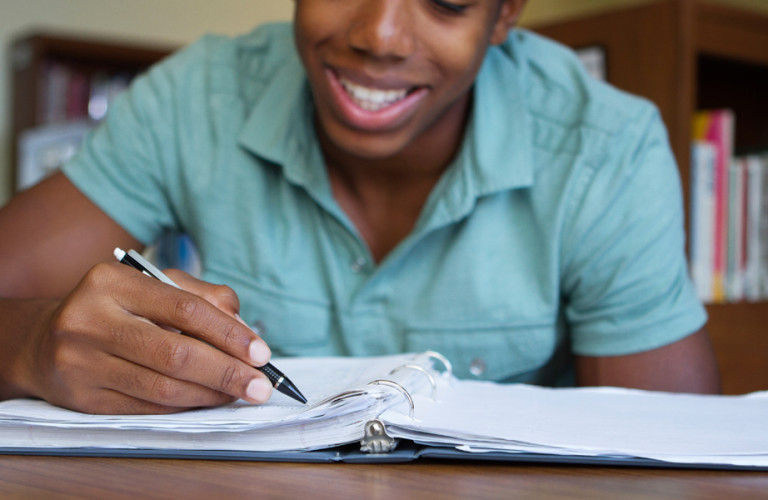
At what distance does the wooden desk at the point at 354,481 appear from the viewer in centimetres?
46

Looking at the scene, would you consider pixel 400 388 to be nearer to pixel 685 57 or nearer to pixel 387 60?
pixel 387 60

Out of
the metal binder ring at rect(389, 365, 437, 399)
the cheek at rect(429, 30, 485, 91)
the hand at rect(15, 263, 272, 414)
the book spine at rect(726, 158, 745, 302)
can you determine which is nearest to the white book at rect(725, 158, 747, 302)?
the book spine at rect(726, 158, 745, 302)

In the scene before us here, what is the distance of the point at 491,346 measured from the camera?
1010 mm

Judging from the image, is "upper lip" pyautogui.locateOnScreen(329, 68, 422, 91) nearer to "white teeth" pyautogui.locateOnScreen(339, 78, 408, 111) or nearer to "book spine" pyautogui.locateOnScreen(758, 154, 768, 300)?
"white teeth" pyautogui.locateOnScreen(339, 78, 408, 111)

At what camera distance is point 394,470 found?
1.69 ft

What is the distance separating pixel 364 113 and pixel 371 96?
0.07ft

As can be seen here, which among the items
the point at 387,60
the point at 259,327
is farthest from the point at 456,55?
the point at 259,327

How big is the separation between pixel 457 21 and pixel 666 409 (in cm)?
51

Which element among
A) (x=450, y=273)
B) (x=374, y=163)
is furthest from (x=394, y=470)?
(x=374, y=163)

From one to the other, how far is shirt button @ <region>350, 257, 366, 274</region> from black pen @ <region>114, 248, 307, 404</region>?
41 centimetres

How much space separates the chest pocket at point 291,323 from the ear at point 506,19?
16.5 inches

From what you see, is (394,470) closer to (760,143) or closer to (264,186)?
(264,186)

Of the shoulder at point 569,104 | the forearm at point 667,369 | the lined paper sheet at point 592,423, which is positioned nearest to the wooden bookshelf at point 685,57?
the shoulder at point 569,104

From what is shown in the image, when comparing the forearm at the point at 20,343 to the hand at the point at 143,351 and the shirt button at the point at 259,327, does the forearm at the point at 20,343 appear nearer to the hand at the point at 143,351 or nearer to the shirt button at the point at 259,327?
the hand at the point at 143,351
